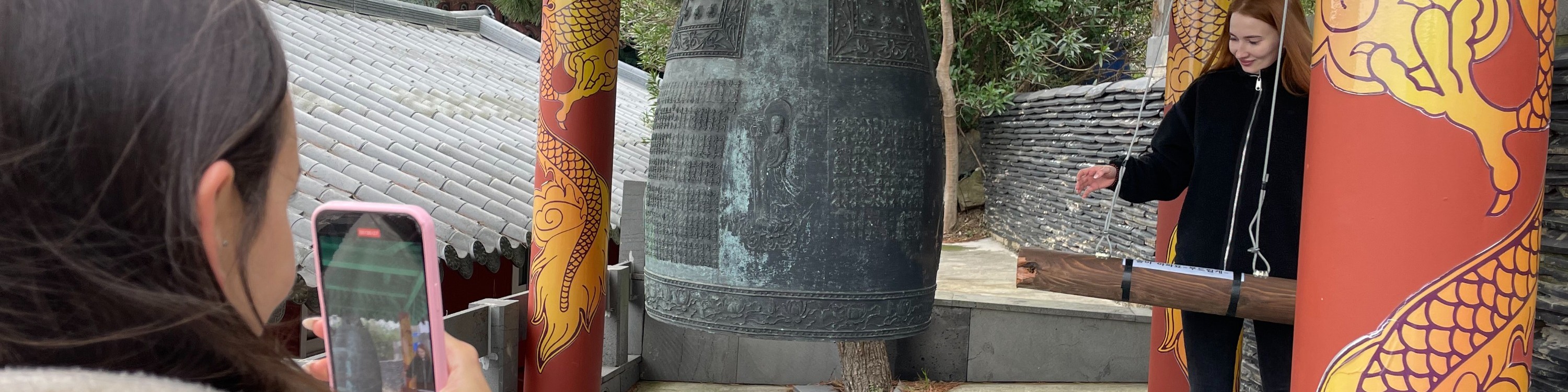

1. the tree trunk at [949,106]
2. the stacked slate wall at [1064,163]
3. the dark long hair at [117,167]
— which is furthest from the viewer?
the tree trunk at [949,106]

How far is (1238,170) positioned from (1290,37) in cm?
32

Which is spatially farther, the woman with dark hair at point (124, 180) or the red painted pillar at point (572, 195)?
the red painted pillar at point (572, 195)

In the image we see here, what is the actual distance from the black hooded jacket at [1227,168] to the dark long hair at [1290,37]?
28mm

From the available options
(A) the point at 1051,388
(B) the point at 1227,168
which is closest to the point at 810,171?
(B) the point at 1227,168

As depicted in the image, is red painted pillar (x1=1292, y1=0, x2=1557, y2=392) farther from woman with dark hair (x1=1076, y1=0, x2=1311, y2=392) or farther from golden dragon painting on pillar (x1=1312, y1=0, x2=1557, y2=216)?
woman with dark hair (x1=1076, y1=0, x2=1311, y2=392)

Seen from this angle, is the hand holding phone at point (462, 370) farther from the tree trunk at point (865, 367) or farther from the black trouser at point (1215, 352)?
the tree trunk at point (865, 367)

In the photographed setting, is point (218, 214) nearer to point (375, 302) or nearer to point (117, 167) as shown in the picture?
point (117, 167)

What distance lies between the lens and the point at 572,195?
394cm

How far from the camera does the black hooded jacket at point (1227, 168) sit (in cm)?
225

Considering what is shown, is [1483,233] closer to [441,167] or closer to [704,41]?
[704,41]

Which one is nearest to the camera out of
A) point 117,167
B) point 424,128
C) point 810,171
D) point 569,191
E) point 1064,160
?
point 117,167

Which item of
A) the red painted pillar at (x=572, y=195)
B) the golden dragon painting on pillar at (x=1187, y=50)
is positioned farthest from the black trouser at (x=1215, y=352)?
the red painted pillar at (x=572, y=195)

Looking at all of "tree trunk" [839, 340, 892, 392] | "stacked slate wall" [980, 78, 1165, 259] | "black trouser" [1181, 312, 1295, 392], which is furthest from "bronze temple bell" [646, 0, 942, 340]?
"stacked slate wall" [980, 78, 1165, 259]

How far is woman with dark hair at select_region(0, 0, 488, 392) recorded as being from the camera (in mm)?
515
